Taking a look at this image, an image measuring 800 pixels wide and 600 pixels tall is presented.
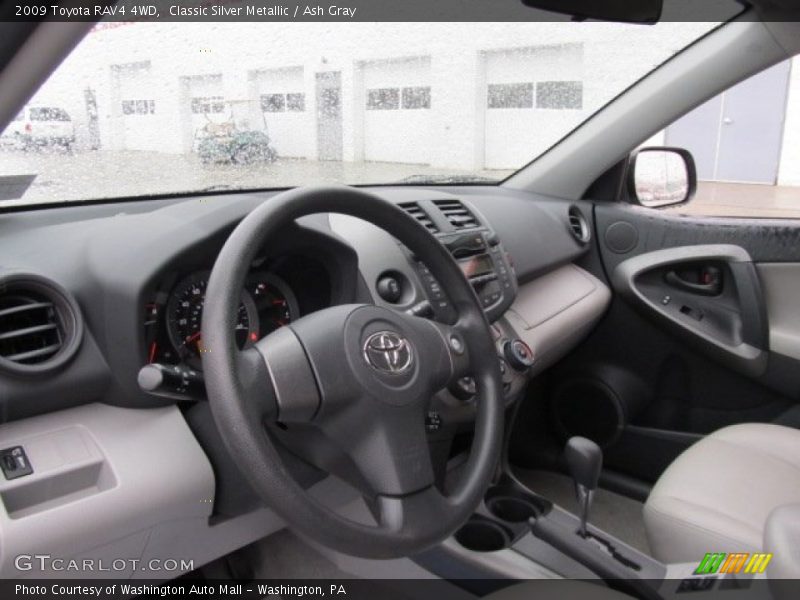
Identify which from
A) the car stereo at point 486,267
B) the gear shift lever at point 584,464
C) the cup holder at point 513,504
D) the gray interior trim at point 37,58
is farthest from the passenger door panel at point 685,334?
the gray interior trim at point 37,58

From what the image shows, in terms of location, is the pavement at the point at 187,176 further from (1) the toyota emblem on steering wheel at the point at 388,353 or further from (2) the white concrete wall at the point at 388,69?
(1) the toyota emblem on steering wheel at the point at 388,353

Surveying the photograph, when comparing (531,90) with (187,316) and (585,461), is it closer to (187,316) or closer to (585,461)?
(585,461)

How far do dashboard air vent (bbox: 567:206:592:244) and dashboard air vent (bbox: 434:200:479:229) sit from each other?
0.57 m

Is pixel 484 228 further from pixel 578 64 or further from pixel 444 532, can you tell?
pixel 444 532

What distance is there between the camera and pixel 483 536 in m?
2.00

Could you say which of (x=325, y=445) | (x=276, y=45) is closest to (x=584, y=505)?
(x=325, y=445)

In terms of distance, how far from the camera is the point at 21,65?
912 mm

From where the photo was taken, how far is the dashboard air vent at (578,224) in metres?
2.63

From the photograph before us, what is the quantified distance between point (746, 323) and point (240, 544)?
1.81 metres

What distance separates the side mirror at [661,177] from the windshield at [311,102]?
293 mm

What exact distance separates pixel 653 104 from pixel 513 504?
4.55 feet

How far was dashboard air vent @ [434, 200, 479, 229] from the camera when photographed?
7.09 ft

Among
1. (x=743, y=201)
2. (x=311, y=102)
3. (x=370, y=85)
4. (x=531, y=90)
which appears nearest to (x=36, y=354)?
(x=311, y=102)

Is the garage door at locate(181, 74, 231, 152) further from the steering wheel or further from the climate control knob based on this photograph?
the climate control knob
